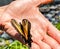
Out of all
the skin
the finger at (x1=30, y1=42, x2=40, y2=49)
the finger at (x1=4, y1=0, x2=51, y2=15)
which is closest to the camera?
the finger at (x1=30, y1=42, x2=40, y2=49)

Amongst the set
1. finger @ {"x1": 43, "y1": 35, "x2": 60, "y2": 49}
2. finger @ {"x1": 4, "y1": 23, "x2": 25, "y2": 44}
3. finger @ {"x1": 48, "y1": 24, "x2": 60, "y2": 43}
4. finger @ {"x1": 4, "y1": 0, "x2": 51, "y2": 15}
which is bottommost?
finger @ {"x1": 43, "y1": 35, "x2": 60, "y2": 49}

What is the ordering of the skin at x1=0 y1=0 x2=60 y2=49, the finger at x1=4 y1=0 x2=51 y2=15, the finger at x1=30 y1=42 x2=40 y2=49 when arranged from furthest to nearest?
the finger at x1=4 y1=0 x2=51 y2=15 < the skin at x1=0 y1=0 x2=60 y2=49 < the finger at x1=30 y1=42 x2=40 y2=49

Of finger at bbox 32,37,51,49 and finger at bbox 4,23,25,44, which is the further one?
finger at bbox 4,23,25,44

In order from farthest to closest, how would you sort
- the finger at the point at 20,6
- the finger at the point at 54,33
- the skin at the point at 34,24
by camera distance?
the finger at the point at 20,6 < the finger at the point at 54,33 < the skin at the point at 34,24

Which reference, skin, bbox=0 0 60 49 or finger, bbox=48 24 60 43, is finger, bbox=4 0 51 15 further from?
finger, bbox=48 24 60 43

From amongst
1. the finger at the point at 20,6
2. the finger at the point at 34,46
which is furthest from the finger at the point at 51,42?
the finger at the point at 20,6

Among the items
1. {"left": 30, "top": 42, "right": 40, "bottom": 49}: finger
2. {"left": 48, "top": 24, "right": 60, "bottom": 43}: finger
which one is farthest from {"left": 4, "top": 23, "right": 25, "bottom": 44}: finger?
{"left": 48, "top": 24, "right": 60, "bottom": 43}: finger

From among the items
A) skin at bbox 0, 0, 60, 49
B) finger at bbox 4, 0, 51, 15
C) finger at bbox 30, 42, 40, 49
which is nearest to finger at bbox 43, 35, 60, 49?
skin at bbox 0, 0, 60, 49

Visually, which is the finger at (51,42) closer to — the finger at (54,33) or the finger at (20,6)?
the finger at (54,33)

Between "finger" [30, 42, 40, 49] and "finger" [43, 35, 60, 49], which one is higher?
"finger" [30, 42, 40, 49]

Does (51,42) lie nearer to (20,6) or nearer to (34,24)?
(34,24)
